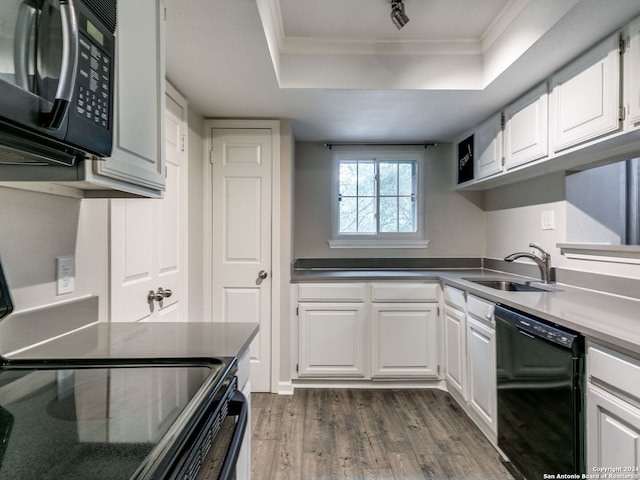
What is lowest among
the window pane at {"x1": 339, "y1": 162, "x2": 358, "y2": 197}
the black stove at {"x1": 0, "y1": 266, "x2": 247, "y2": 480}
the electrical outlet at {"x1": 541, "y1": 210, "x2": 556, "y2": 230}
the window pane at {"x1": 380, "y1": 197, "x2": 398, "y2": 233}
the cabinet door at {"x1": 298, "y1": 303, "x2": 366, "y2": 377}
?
the cabinet door at {"x1": 298, "y1": 303, "x2": 366, "y2": 377}

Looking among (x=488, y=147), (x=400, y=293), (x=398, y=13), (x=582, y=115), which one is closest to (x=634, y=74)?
Result: (x=582, y=115)

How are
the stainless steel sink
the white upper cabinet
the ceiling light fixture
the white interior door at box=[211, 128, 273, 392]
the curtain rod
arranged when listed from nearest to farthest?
the ceiling light fixture → the white upper cabinet → the stainless steel sink → the white interior door at box=[211, 128, 273, 392] → the curtain rod

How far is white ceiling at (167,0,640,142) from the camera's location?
1440 mm

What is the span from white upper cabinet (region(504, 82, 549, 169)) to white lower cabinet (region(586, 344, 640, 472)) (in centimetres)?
118

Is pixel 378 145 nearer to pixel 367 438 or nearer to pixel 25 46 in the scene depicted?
pixel 367 438

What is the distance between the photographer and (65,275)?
1166mm

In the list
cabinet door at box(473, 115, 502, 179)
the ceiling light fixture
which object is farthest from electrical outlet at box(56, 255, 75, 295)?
cabinet door at box(473, 115, 502, 179)

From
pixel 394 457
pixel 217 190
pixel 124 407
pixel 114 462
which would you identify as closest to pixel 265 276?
pixel 217 190

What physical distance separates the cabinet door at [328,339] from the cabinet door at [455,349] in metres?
0.65

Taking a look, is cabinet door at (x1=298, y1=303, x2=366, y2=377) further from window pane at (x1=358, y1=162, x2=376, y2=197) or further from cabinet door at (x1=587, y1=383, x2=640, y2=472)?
cabinet door at (x1=587, y1=383, x2=640, y2=472)

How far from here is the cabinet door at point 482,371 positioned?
6.17 ft

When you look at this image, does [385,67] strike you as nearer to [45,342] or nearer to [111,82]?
[111,82]

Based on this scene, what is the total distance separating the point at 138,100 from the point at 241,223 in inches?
64.1

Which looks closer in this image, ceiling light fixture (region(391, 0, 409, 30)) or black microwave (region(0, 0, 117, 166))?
black microwave (region(0, 0, 117, 166))
